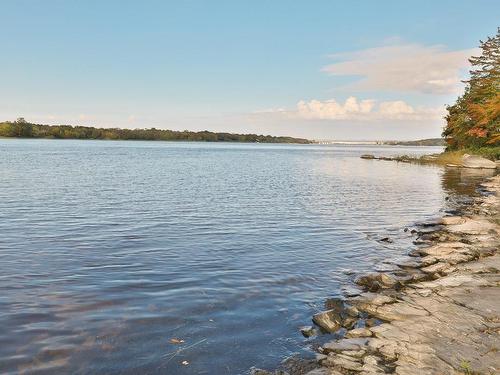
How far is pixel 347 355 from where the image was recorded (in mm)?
9664

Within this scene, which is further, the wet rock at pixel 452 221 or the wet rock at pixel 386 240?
the wet rock at pixel 452 221

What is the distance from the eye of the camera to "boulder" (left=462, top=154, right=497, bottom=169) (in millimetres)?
75312

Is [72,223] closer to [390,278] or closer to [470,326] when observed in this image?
[390,278]

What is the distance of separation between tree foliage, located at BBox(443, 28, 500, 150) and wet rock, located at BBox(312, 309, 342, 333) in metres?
71.0

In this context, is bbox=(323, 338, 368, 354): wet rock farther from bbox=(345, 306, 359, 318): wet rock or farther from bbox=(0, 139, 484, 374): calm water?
bbox=(345, 306, 359, 318): wet rock

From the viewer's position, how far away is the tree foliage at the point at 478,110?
3091 inches

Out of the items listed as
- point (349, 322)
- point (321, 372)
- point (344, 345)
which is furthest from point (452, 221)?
point (321, 372)

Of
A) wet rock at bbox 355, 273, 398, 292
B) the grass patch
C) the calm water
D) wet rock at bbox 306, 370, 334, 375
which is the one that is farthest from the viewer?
the grass patch

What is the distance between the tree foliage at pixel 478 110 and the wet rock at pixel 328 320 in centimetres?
7101

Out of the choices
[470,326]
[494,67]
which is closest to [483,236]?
[470,326]

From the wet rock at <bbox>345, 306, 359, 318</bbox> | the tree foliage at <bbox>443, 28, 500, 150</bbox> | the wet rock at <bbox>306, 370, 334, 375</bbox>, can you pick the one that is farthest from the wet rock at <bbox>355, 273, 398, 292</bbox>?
the tree foliage at <bbox>443, 28, 500, 150</bbox>

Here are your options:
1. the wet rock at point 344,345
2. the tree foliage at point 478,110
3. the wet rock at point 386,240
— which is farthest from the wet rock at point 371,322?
the tree foliage at point 478,110

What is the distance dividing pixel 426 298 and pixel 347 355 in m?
4.83

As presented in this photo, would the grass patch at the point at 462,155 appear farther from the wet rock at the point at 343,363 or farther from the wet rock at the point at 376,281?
the wet rock at the point at 343,363
